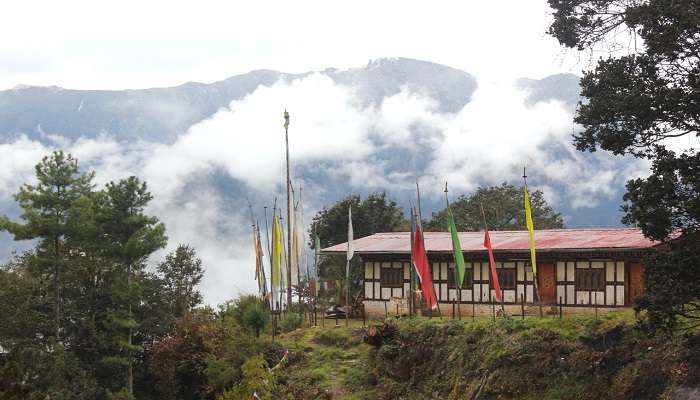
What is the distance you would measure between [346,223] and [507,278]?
81.0ft

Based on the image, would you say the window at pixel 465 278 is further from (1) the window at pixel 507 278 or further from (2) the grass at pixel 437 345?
(2) the grass at pixel 437 345

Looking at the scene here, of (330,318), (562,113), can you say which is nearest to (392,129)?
(562,113)

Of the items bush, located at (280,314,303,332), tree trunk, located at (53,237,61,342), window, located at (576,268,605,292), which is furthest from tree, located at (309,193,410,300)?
window, located at (576,268,605,292)

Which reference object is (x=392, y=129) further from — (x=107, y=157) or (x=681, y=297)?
(x=681, y=297)

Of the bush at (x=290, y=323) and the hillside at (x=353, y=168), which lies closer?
the bush at (x=290, y=323)

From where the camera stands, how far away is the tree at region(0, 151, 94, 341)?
36562mm

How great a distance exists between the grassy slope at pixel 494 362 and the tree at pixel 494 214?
26.5 meters

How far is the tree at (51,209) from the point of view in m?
36.6

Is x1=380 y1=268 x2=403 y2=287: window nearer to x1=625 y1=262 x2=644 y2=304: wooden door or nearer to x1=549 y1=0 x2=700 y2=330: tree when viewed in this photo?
x1=625 y1=262 x2=644 y2=304: wooden door

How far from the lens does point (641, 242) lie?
3064 centimetres

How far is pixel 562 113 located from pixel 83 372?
151m

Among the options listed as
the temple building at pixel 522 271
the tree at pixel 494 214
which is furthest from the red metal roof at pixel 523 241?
the tree at pixel 494 214

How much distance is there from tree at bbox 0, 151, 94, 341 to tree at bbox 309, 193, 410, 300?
23120 mm

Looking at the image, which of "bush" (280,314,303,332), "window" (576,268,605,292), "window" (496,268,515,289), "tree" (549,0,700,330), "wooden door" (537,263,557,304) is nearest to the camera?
"tree" (549,0,700,330)
